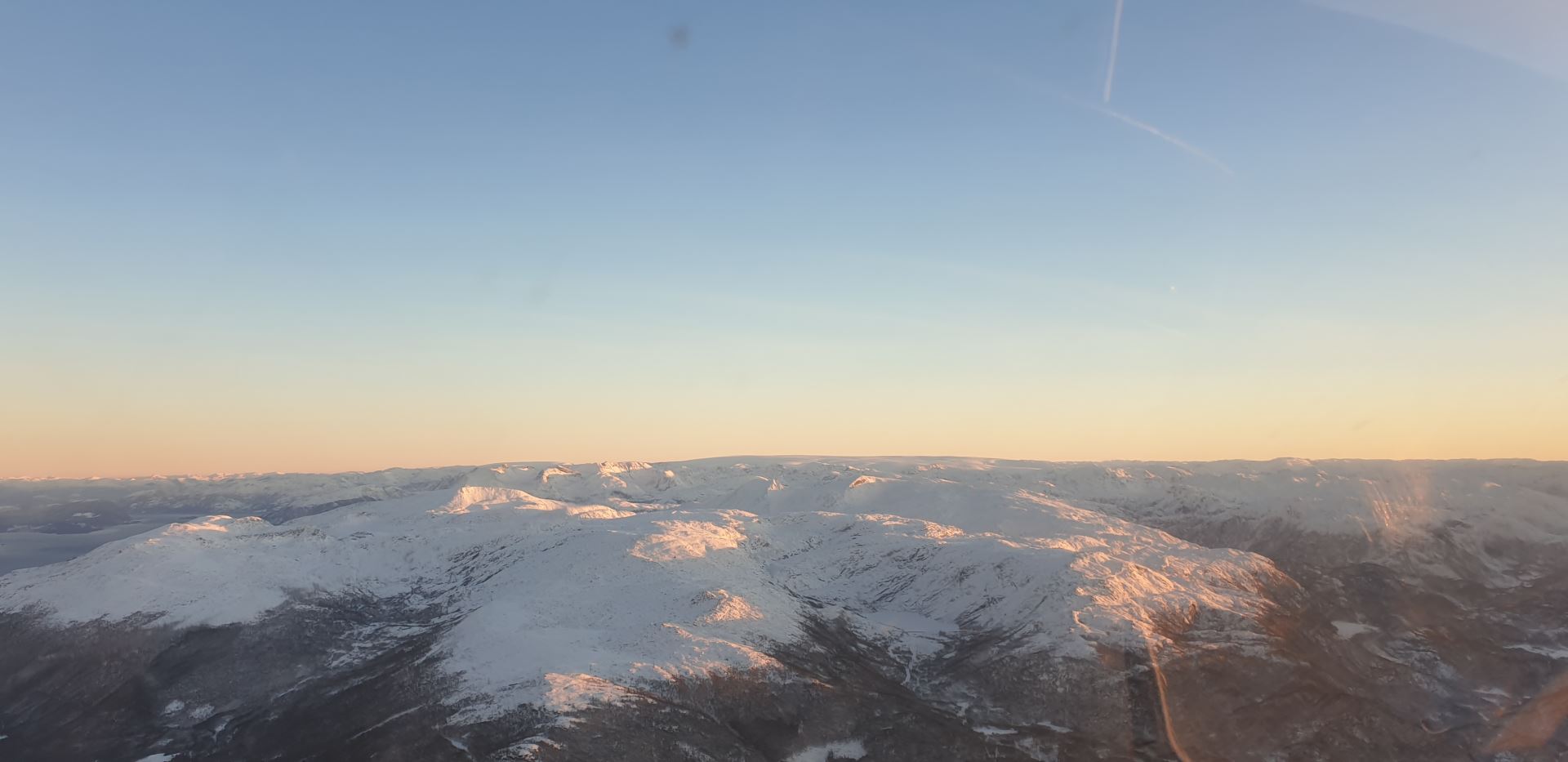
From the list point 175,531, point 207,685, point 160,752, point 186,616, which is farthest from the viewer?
point 175,531

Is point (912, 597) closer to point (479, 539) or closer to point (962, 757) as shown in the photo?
point (962, 757)

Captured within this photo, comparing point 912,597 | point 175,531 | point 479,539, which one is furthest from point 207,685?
point 912,597

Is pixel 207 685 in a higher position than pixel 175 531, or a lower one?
lower

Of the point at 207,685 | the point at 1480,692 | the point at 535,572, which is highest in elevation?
the point at 535,572

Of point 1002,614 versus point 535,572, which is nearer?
point 1002,614

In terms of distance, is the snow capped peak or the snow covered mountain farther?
the snow capped peak

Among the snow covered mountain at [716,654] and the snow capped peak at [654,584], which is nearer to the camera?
the snow covered mountain at [716,654]

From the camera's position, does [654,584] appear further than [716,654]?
Yes

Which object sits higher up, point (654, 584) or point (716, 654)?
point (654, 584)
